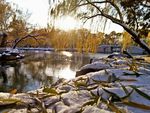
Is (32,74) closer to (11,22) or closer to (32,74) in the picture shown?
(32,74)

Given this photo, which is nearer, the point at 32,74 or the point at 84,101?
the point at 84,101

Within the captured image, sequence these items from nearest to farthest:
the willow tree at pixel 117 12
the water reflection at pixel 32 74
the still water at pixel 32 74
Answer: the willow tree at pixel 117 12, the still water at pixel 32 74, the water reflection at pixel 32 74

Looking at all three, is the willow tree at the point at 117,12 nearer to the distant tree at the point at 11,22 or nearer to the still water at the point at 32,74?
the still water at the point at 32,74

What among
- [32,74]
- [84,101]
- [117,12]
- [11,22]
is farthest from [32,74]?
[11,22]

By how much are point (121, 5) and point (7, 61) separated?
17021 millimetres

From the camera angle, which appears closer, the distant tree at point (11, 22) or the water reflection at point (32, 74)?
the water reflection at point (32, 74)

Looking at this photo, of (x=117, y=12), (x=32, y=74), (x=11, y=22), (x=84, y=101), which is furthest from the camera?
(x=11, y=22)

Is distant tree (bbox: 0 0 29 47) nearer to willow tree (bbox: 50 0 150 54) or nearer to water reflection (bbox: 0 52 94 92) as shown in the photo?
water reflection (bbox: 0 52 94 92)

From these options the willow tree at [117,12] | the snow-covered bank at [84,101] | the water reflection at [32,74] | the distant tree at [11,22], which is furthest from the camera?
the distant tree at [11,22]

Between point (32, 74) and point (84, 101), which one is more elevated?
point (84, 101)

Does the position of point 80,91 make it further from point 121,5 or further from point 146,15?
point 146,15

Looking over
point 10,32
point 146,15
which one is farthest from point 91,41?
point 10,32

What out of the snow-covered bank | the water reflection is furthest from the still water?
the snow-covered bank

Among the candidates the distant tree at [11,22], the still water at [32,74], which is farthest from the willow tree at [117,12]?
the distant tree at [11,22]
